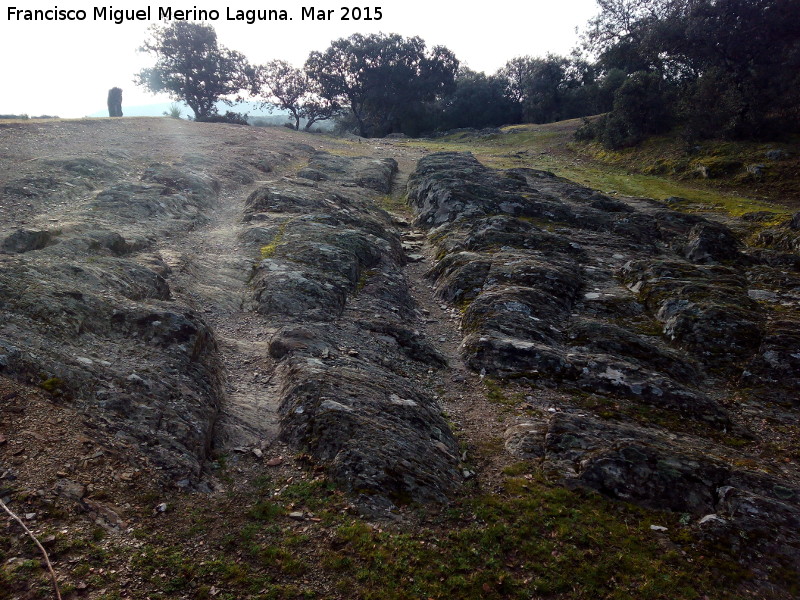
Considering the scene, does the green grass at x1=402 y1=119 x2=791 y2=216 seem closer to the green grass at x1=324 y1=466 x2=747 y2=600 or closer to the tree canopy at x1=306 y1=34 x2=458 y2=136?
the tree canopy at x1=306 y1=34 x2=458 y2=136

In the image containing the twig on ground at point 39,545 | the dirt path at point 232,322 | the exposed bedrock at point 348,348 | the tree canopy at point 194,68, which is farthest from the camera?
the tree canopy at point 194,68

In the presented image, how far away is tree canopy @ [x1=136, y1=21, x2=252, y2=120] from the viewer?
6631 centimetres

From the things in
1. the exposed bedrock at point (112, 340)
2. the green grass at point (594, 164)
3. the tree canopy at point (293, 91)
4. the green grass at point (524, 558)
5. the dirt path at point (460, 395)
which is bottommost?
the green grass at point (524, 558)

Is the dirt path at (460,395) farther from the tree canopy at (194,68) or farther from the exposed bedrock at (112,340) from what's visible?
the tree canopy at (194,68)

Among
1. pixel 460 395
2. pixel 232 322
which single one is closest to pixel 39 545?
pixel 460 395

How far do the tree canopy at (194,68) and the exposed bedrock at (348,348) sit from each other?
55688 mm

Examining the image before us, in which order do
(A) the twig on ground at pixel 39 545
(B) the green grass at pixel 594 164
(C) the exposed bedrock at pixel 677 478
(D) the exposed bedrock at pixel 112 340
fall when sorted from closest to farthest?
(A) the twig on ground at pixel 39 545, (C) the exposed bedrock at pixel 677 478, (D) the exposed bedrock at pixel 112 340, (B) the green grass at pixel 594 164

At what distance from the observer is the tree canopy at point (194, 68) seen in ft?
218

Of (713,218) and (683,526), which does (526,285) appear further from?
(713,218)

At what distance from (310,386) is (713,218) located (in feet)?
79.8

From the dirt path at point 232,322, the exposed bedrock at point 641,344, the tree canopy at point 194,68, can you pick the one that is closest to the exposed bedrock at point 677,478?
the exposed bedrock at point 641,344

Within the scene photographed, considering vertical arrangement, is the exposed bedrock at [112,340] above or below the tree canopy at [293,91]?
below

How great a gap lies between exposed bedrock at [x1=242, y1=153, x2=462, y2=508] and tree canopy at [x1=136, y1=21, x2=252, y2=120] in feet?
183

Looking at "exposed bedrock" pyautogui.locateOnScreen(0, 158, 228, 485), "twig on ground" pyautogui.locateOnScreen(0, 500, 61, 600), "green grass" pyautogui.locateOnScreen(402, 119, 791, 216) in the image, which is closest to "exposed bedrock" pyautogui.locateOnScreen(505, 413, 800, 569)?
"exposed bedrock" pyautogui.locateOnScreen(0, 158, 228, 485)
